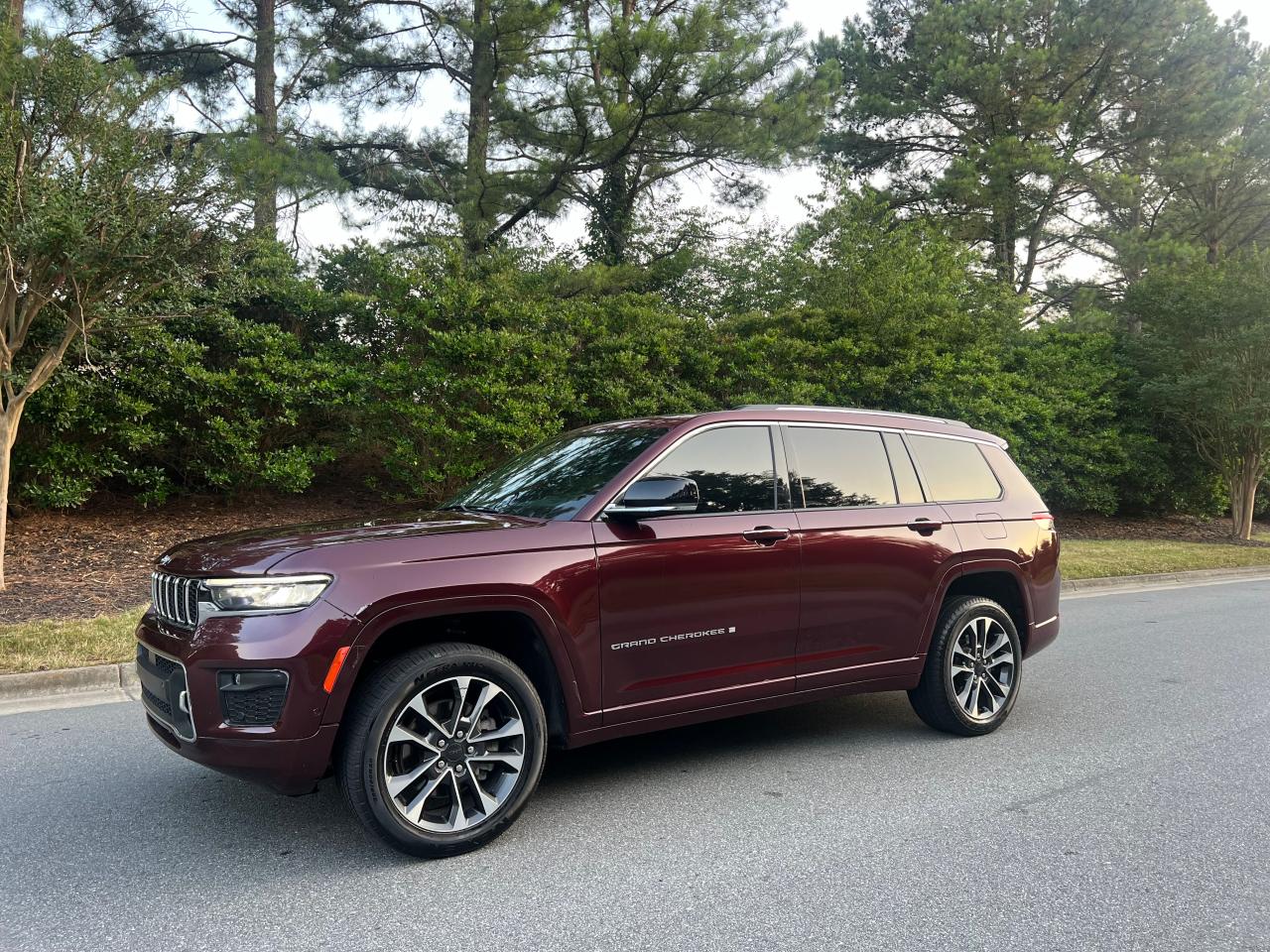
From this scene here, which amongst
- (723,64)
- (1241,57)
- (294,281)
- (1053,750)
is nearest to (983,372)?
(723,64)

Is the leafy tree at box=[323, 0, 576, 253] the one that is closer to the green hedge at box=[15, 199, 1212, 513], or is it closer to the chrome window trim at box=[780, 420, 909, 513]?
the green hedge at box=[15, 199, 1212, 513]

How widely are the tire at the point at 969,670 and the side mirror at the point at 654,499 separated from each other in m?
1.97

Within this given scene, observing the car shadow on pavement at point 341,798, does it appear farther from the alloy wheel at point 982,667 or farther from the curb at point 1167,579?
the curb at point 1167,579

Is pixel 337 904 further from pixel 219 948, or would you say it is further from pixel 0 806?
pixel 0 806

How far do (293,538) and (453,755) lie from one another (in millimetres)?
1083

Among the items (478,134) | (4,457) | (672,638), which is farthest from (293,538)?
(478,134)

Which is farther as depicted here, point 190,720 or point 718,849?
point 718,849

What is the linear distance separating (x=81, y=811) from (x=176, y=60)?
775 inches

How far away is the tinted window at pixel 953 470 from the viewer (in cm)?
526

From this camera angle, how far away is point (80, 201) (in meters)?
7.99

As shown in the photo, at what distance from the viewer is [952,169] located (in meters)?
25.8

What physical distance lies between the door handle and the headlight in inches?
124

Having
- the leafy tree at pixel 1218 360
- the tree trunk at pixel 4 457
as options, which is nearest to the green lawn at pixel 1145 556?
the leafy tree at pixel 1218 360

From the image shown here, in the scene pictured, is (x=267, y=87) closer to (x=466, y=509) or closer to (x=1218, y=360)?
(x=466, y=509)
